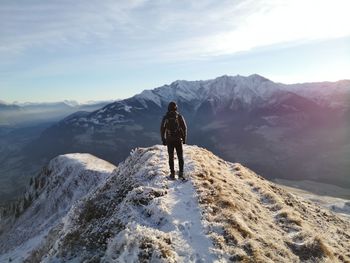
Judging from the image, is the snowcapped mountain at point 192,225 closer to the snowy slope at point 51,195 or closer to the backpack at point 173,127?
the backpack at point 173,127

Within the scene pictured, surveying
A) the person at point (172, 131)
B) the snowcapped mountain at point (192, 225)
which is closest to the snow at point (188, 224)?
the snowcapped mountain at point (192, 225)

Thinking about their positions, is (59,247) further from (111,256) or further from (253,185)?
(253,185)

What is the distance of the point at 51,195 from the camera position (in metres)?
79.6

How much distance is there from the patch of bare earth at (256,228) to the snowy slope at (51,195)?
138 feet

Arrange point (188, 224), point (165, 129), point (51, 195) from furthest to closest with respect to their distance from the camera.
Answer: point (51, 195), point (165, 129), point (188, 224)

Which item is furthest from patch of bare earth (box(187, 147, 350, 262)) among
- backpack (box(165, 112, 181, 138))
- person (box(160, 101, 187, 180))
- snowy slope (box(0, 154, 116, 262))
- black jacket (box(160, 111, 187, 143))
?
snowy slope (box(0, 154, 116, 262))

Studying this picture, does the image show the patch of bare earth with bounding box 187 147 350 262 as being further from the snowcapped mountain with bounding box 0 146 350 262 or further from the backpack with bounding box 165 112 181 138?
the backpack with bounding box 165 112 181 138

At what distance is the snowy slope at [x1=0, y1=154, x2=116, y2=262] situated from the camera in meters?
68.2

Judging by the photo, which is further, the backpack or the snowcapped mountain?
the backpack

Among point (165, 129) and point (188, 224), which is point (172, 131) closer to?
point (165, 129)

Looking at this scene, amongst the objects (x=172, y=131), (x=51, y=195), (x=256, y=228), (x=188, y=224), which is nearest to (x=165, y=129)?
(x=172, y=131)

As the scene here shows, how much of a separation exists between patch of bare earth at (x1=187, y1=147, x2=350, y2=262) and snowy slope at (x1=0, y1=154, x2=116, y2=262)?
4202 centimetres

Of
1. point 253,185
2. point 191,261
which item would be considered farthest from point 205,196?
point 253,185

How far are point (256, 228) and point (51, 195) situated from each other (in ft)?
224
